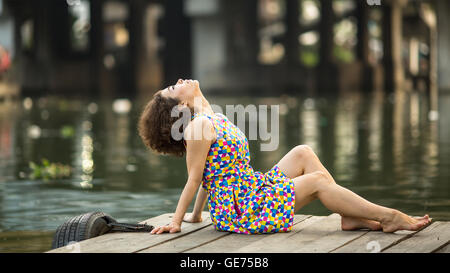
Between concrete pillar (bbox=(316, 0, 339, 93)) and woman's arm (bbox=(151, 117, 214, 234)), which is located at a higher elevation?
concrete pillar (bbox=(316, 0, 339, 93))

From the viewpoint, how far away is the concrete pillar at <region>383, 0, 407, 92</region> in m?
41.5

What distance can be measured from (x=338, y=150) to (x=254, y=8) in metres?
27.4

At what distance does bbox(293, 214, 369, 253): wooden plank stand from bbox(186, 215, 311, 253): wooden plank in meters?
0.29

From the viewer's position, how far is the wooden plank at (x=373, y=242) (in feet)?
18.3

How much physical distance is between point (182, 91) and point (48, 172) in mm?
5101

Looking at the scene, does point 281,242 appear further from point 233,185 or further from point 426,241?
point 426,241

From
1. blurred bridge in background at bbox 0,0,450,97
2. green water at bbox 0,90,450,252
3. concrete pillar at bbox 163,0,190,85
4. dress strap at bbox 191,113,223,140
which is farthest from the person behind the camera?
concrete pillar at bbox 163,0,190,85

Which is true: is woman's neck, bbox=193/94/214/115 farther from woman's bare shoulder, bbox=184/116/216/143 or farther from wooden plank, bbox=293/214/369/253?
wooden plank, bbox=293/214/369/253

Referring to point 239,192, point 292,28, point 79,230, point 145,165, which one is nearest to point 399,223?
point 239,192

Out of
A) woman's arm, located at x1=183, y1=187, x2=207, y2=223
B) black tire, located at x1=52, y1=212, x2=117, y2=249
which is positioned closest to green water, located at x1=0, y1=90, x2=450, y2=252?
black tire, located at x1=52, y1=212, x2=117, y2=249

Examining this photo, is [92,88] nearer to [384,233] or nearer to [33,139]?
[33,139]

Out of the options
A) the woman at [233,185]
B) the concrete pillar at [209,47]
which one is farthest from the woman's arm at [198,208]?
the concrete pillar at [209,47]

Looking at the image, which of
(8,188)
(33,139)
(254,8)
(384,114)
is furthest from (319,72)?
(8,188)

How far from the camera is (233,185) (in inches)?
247
